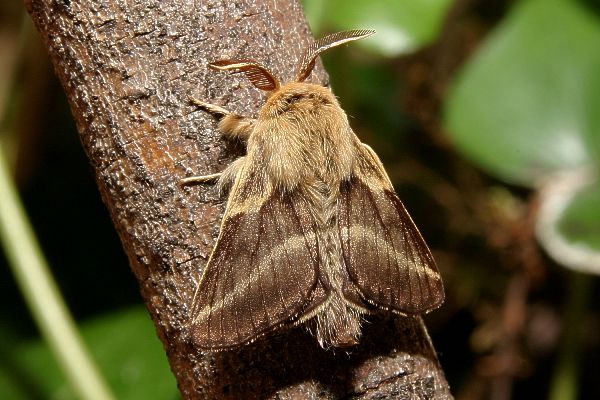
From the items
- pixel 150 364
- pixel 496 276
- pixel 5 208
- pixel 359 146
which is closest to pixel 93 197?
pixel 150 364

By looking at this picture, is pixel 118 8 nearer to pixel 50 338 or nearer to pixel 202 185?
pixel 202 185

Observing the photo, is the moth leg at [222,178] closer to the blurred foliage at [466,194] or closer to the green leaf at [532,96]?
the blurred foliage at [466,194]

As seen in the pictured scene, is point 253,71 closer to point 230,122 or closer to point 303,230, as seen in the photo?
point 230,122

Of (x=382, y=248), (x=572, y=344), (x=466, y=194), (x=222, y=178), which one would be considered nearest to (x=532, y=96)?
(x=466, y=194)

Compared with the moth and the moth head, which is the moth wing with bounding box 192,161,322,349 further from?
the moth head

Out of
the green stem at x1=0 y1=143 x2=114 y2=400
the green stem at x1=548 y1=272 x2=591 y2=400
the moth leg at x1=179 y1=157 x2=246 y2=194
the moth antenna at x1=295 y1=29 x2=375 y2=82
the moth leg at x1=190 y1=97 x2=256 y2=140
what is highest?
the moth antenna at x1=295 y1=29 x2=375 y2=82

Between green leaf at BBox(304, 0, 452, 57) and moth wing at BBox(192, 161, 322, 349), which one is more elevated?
green leaf at BBox(304, 0, 452, 57)

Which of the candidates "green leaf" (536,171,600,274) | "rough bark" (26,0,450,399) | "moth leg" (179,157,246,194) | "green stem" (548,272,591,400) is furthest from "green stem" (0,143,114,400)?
"green stem" (548,272,591,400)
